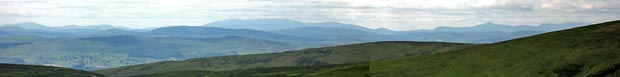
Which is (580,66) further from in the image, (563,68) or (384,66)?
(384,66)

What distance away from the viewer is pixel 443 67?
172 metres

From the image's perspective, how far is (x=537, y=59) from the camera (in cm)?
14838

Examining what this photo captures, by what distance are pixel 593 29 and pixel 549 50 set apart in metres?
45.2

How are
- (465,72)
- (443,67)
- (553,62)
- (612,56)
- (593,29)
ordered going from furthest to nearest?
A: (593,29)
(443,67)
(465,72)
(553,62)
(612,56)

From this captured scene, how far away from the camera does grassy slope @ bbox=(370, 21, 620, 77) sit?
130 meters

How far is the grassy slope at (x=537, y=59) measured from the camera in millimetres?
130375

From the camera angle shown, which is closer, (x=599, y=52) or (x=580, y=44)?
(x=599, y=52)

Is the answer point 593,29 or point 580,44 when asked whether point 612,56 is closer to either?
point 580,44

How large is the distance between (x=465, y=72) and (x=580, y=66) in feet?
95.9

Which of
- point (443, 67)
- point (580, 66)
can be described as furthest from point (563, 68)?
point (443, 67)

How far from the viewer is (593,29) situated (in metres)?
195

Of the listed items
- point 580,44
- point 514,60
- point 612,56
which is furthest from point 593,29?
point 612,56

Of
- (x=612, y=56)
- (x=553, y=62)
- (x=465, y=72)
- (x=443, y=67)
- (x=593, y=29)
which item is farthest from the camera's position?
(x=593, y=29)

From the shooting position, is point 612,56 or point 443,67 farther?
point 443,67
